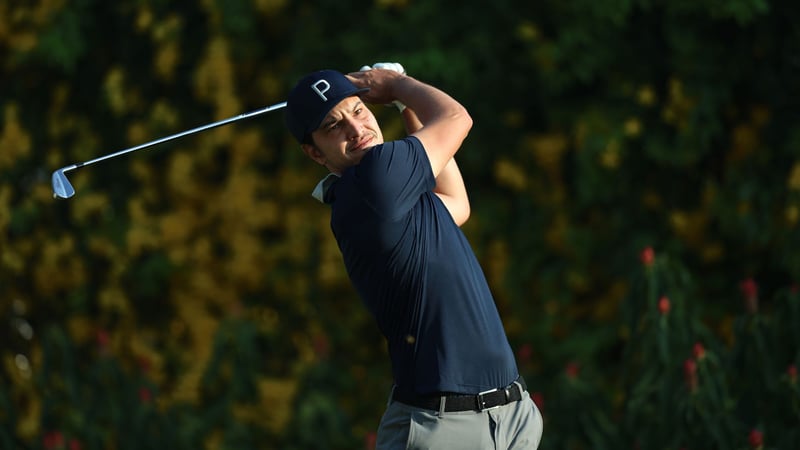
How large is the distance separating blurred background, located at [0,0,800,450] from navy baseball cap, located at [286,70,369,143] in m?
1.79

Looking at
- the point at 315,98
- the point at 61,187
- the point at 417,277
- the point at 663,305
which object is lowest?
the point at 663,305

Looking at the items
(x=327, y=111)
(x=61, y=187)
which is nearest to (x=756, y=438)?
(x=327, y=111)

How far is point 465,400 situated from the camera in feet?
11.2

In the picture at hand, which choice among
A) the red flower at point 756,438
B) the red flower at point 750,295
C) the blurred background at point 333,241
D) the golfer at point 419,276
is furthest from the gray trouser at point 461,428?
the red flower at point 750,295

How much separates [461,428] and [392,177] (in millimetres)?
669

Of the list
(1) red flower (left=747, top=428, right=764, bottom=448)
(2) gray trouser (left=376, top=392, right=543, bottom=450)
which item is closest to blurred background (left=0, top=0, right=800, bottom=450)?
(1) red flower (left=747, top=428, right=764, bottom=448)

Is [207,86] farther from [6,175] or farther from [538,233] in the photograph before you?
[538,233]

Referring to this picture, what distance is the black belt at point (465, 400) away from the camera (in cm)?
342

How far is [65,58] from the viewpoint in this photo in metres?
6.76

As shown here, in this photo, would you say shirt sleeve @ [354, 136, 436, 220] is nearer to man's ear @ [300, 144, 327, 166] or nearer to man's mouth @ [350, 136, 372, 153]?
man's mouth @ [350, 136, 372, 153]

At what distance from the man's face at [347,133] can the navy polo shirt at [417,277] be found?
74 mm

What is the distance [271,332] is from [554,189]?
166cm

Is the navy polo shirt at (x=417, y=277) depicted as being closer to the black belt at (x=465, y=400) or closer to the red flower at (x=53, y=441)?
the black belt at (x=465, y=400)

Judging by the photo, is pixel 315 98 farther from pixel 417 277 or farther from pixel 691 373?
pixel 691 373
